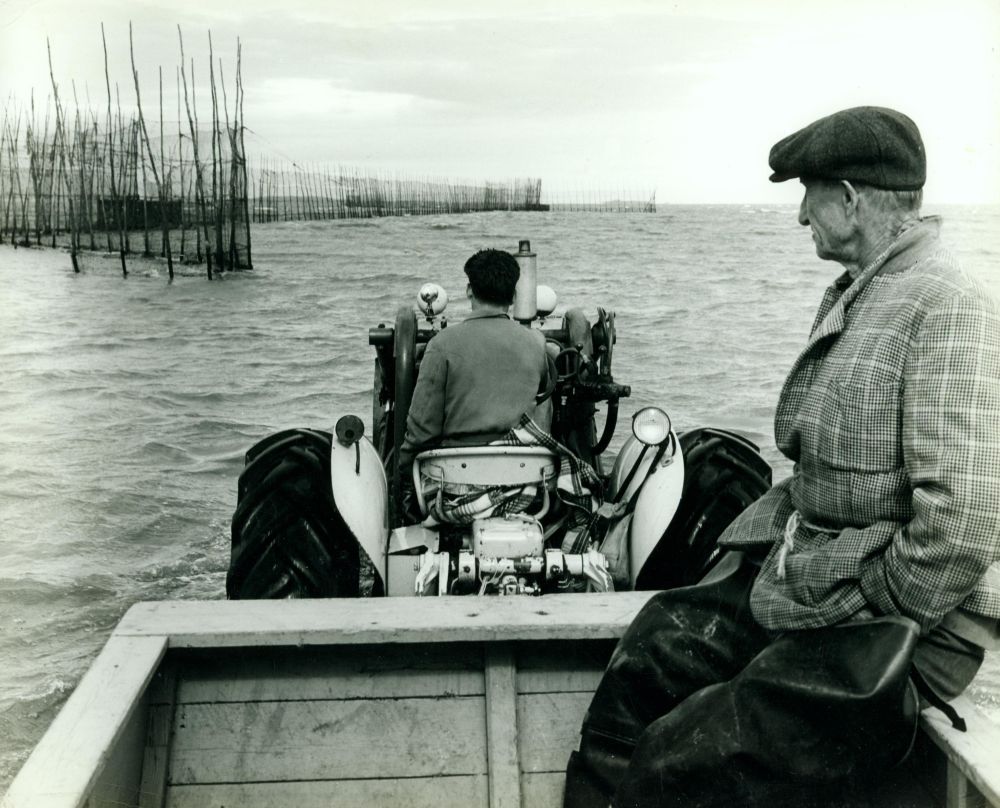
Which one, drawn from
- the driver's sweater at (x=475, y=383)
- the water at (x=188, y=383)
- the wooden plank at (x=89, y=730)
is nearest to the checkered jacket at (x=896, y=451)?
the water at (x=188, y=383)

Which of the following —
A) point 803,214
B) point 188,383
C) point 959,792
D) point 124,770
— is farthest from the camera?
point 188,383

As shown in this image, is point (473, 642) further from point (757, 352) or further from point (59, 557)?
point (757, 352)

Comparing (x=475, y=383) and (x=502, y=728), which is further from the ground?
(x=475, y=383)

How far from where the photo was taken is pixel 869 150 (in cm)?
228

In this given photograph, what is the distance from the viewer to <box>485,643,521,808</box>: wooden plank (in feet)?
9.34

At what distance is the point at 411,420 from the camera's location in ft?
13.7

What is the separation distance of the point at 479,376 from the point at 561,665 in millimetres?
1370

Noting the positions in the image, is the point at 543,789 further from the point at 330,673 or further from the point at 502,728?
the point at 330,673

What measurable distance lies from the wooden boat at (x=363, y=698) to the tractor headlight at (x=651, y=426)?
985mm

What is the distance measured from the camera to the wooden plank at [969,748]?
7.16 feet

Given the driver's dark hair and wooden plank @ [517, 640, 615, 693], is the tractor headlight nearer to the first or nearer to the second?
the driver's dark hair

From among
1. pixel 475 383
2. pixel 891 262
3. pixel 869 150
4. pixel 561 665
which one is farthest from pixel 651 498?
pixel 869 150

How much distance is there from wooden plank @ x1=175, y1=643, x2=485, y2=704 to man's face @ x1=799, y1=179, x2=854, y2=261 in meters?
1.32

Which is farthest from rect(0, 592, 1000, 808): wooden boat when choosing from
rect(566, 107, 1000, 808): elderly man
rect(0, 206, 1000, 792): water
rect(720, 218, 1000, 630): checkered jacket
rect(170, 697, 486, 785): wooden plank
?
rect(0, 206, 1000, 792): water
